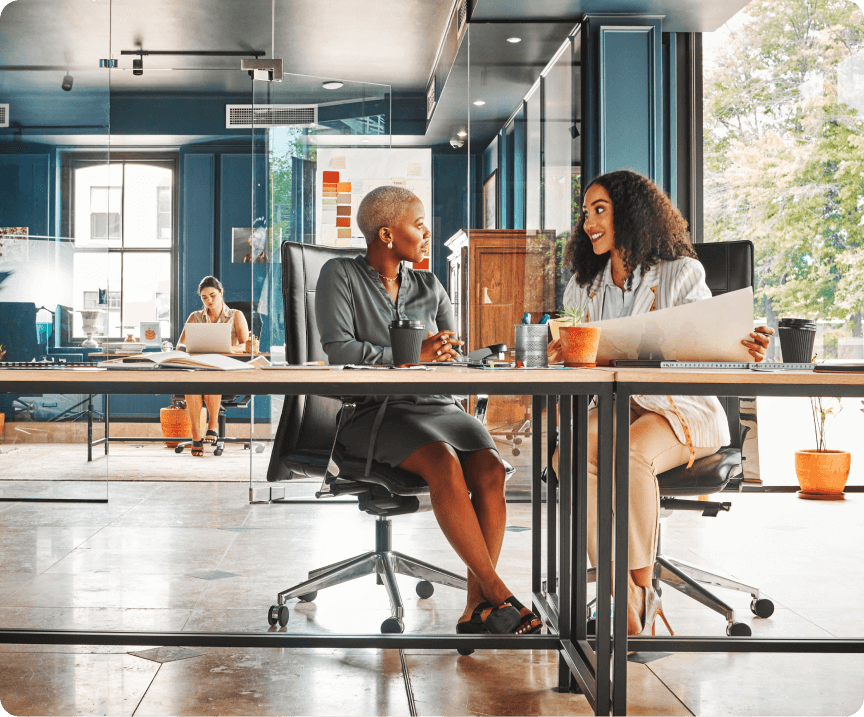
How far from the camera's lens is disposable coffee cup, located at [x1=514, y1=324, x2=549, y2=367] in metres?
1.68

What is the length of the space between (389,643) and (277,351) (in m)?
2.85

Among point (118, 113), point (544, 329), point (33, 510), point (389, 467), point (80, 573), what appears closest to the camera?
point (544, 329)

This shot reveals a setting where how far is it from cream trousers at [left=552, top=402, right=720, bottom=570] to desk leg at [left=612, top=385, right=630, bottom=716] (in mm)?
406

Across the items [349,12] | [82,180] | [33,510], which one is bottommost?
[33,510]

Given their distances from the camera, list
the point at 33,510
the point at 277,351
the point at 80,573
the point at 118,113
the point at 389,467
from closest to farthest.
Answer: the point at 389,467
the point at 80,573
the point at 33,510
the point at 277,351
the point at 118,113

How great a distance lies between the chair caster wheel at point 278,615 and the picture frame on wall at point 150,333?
6.13m

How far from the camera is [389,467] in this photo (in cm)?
207

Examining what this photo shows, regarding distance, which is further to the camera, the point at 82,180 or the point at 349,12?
the point at 349,12

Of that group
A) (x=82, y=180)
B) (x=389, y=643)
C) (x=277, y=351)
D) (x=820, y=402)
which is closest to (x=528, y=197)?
(x=277, y=351)

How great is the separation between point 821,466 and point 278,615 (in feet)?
10.9

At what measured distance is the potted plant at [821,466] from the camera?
4.29 metres

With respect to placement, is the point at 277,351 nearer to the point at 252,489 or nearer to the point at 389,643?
the point at 252,489

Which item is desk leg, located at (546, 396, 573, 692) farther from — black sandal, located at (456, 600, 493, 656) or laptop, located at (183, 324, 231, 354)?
laptop, located at (183, 324, 231, 354)

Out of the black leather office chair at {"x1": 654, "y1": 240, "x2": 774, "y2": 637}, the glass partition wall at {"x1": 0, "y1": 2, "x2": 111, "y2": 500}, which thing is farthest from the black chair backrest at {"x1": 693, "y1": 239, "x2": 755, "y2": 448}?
the glass partition wall at {"x1": 0, "y1": 2, "x2": 111, "y2": 500}
